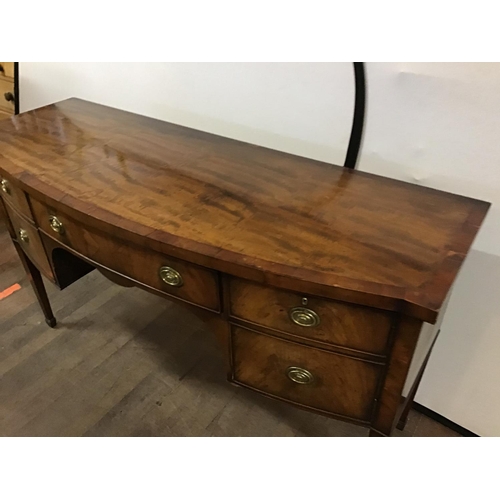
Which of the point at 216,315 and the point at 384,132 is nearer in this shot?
the point at 216,315

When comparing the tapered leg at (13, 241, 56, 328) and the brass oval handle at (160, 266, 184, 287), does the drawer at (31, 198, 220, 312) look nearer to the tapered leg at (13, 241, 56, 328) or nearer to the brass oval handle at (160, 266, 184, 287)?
the brass oval handle at (160, 266, 184, 287)

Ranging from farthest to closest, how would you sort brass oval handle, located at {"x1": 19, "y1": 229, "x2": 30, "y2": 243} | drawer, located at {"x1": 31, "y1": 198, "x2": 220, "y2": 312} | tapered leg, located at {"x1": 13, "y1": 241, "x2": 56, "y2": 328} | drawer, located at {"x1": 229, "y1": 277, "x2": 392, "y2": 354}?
tapered leg, located at {"x1": 13, "y1": 241, "x2": 56, "y2": 328} < brass oval handle, located at {"x1": 19, "y1": 229, "x2": 30, "y2": 243} < drawer, located at {"x1": 31, "y1": 198, "x2": 220, "y2": 312} < drawer, located at {"x1": 229, "y1": 277, "x2": 392, "y2": 354}

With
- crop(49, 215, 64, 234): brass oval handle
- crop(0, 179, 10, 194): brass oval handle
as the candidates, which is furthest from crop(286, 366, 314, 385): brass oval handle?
crop(0, 179, 10, 194): brass oval handle

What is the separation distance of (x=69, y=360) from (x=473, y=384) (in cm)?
127

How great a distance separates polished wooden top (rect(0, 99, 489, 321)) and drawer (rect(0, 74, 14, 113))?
84 cm

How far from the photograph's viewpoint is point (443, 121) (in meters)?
0.92

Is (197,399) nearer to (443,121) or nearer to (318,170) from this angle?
(318,170)

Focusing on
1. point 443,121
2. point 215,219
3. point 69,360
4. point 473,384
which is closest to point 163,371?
point 69,360

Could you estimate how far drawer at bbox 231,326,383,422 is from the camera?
0.80 m

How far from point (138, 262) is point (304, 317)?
1.18 ft

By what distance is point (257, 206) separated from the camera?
890 millimetres

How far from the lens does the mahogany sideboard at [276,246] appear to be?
2.35 ft

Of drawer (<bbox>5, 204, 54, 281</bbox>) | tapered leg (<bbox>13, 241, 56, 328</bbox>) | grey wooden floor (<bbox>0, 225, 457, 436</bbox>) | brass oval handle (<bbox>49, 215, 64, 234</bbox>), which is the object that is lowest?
grey wooden floor (<bbox>0, 225, 457, 436</bbox>)

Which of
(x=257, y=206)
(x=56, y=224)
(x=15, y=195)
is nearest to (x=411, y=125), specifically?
(x=257, y=206)
